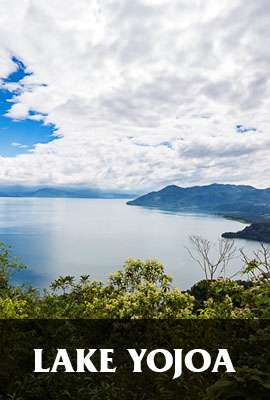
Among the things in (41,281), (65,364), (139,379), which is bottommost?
(41,281)

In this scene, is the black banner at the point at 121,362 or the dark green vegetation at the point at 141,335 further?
Answer: the black banner at the point at 121,362

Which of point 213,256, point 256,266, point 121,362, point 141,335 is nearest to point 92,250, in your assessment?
point 213,256

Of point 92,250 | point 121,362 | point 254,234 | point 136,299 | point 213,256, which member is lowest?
point 213,256

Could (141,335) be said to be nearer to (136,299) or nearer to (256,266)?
(136,299)

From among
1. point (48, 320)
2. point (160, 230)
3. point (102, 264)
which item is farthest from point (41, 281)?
point (160, 230)

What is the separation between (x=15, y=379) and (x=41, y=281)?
47.0m

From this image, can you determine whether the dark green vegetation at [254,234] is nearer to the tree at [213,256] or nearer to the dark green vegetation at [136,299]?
the tree at [213,256]

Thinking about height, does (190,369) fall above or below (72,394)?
above

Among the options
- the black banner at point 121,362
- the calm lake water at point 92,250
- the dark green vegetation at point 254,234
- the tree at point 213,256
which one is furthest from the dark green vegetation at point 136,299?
the dark green vegetation at point 254,234

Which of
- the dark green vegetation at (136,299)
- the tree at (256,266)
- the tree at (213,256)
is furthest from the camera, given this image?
the tree at (213,256)

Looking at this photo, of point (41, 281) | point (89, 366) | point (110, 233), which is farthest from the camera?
point (110, 233)

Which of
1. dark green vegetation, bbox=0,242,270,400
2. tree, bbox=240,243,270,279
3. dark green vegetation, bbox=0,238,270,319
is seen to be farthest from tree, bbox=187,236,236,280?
tree, bbox=240,243,270,279

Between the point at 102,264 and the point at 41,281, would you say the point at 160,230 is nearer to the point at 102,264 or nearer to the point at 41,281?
the point at 102,264

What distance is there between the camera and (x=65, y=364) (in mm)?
5152
